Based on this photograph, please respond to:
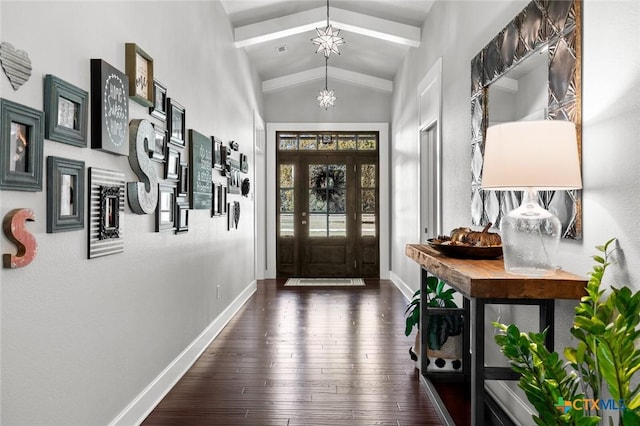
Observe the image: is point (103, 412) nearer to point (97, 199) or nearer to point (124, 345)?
point (124, 345)

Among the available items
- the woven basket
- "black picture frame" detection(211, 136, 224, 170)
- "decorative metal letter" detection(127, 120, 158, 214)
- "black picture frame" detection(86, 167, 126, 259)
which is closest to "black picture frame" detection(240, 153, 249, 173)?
"black picture frame" detection(211, 136, 224, 170)

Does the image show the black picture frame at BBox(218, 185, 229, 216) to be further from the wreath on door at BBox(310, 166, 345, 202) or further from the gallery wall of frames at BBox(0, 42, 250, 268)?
the wreath on door at BBox(310, 166, 345, 202)

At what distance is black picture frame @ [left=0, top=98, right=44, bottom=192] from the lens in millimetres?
1559

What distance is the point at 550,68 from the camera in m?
2.23

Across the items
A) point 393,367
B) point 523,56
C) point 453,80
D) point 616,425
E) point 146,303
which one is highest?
point 453,80

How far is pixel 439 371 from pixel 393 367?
378 mm

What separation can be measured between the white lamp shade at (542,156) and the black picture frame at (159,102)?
1.99 m

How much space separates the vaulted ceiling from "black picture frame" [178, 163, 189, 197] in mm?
2218

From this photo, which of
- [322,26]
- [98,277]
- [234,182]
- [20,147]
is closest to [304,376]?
[98,277]

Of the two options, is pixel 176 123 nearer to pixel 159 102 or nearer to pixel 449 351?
pixel 159 102

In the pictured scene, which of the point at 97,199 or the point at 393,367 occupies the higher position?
the point at 97,199

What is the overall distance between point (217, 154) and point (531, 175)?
329 cm

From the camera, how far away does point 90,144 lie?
2.17 metres

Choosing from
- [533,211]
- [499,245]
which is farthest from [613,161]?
[499,245]
